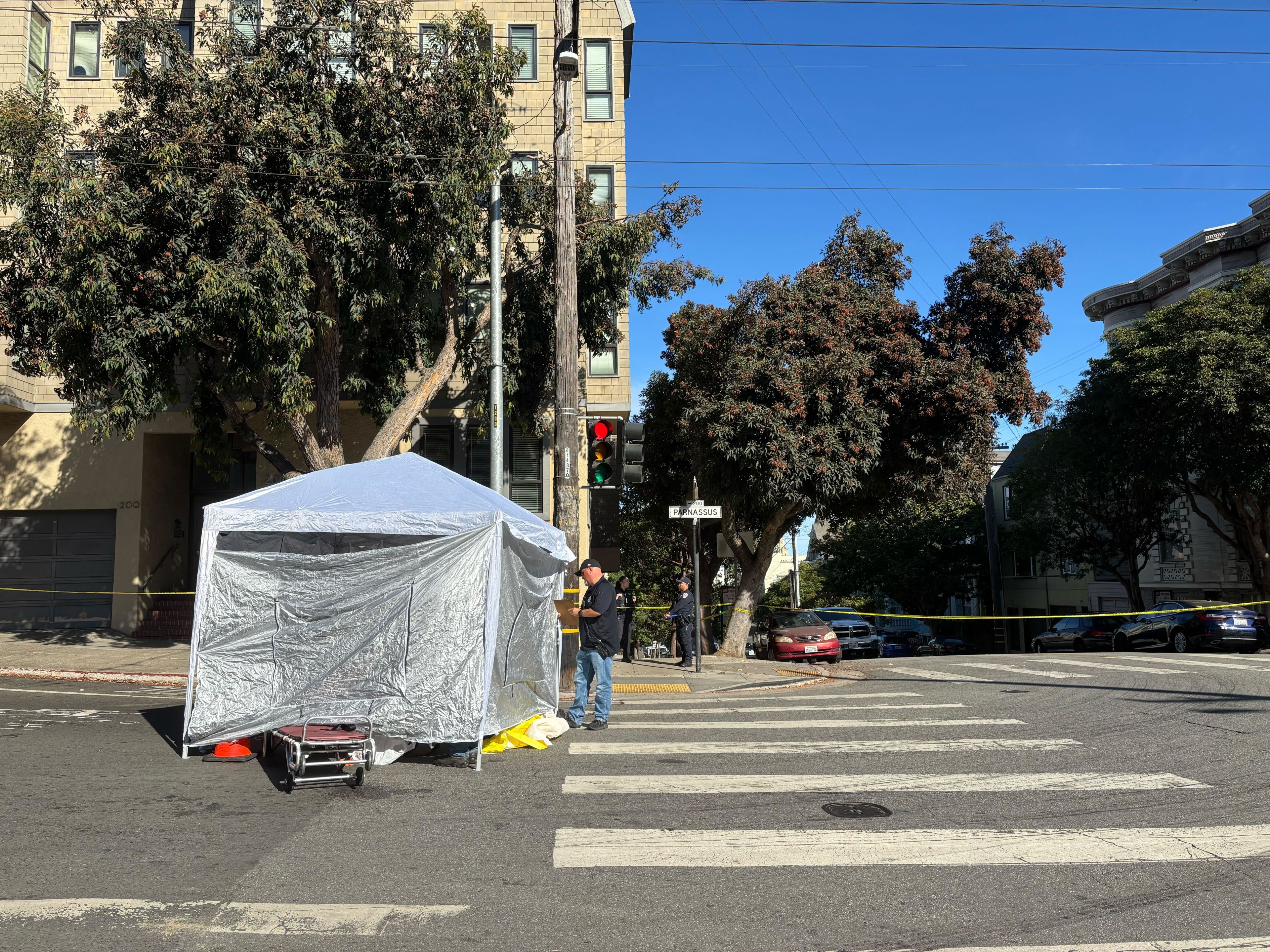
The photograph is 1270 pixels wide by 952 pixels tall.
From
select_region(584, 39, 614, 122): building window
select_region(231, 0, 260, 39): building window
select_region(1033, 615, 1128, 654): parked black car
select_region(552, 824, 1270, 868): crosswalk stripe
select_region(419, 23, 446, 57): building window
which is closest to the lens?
select_region(552, 824, 1270, 868): crosswalk stripe

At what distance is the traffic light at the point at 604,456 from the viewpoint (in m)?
12.9

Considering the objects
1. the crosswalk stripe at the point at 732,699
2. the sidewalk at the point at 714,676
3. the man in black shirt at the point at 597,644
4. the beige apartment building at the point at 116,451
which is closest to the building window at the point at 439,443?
the beige apartment building at the point at 116,451

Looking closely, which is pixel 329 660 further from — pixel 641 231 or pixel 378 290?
pixel 641 231

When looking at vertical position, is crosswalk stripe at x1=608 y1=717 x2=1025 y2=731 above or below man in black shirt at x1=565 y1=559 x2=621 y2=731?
below

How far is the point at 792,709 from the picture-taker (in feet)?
38.4

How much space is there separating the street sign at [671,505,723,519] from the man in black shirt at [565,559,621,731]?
653 centimetres

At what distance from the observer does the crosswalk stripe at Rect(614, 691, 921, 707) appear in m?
12.6

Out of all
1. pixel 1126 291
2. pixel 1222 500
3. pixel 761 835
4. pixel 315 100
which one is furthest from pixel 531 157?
pixel 1126 291

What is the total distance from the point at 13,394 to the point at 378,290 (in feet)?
32.6

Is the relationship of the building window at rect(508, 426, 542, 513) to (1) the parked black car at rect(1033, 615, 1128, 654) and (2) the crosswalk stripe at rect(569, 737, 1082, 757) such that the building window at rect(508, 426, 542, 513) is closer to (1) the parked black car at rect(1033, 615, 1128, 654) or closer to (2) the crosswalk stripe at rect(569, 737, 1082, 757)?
(2) the crosswalk stripe at rect(569, 737, 1082, 757)

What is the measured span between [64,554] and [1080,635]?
88.9 ft

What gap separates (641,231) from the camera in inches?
683

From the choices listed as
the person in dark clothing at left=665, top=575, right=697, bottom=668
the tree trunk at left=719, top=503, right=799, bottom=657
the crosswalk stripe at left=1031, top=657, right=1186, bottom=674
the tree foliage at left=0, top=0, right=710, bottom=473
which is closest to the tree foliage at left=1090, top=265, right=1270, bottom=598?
the crosswalk stripe at left=1031, top=657, right=1186, bottom=674

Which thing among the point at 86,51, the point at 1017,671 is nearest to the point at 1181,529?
the point at 1017,671
